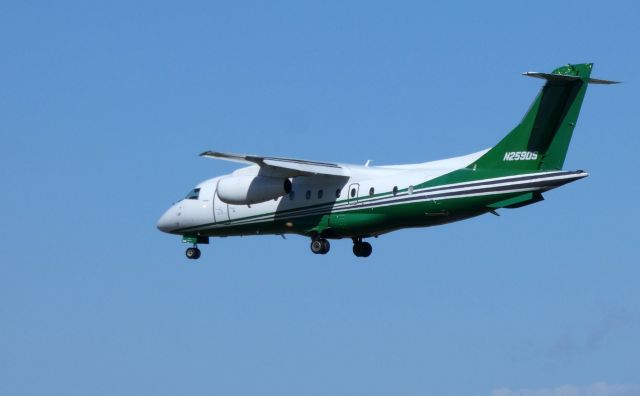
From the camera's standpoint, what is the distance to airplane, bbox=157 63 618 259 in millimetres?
48656

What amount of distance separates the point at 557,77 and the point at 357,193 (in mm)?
7968

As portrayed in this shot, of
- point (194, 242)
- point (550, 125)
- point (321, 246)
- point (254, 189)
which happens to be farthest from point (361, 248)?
point (550, 125)

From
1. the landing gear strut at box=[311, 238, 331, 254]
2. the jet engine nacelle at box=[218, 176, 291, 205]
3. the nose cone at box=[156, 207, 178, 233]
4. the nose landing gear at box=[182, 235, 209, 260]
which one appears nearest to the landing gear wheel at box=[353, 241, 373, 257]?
the landing gear strut at box=[311, 238, 331, 254]

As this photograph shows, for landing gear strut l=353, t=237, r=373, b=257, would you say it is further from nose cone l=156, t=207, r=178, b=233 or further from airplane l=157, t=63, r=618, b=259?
nose cone l=156, t=207, r=178, b=233

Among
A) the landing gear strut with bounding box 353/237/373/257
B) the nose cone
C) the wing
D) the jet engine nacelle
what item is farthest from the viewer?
the nose cone

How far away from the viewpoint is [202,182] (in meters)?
58.7

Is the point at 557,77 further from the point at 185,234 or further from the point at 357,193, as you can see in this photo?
the point at 185,234

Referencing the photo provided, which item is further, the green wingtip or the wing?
the wing

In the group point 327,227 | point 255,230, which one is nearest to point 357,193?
point 327,227

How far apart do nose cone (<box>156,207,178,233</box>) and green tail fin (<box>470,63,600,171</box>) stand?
45.7 ft

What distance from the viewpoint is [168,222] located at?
194ft

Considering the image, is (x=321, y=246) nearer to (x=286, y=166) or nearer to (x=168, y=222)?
(x=286, y=166)

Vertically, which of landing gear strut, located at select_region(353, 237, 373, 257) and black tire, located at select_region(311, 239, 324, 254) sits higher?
landing gear strut, located at select_region(353, 237, 373, 257)

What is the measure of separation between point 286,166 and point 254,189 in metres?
1.34
